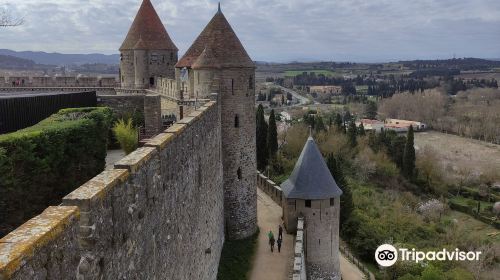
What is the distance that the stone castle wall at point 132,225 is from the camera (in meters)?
4.02

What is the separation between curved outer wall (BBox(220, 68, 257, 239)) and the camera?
18.8m

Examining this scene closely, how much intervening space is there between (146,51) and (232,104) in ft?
32.3

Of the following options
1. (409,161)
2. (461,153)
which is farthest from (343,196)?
(461,153)

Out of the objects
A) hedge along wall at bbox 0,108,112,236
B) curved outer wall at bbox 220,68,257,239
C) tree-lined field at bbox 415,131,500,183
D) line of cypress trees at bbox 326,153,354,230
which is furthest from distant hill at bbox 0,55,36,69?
hedge along wall at bbox 0,108,112,236

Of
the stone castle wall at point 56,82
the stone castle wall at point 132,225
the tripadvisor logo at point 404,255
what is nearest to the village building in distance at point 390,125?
the tripadvisor logo at point 404,255

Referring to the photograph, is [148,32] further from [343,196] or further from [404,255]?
[404,255]

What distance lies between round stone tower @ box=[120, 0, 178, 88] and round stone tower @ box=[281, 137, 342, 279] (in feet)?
32.9

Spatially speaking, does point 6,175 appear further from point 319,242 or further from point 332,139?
point 332,139

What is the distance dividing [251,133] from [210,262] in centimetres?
669

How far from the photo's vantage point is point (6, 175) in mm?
7977

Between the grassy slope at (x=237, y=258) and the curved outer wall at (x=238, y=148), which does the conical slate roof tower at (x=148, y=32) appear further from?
the grassy slope at (x=237, y=258)

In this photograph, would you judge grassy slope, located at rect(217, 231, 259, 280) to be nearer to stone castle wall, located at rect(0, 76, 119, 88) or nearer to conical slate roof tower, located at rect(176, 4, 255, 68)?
conical slate roof tower, located at rect(176, 4, 255, 68)

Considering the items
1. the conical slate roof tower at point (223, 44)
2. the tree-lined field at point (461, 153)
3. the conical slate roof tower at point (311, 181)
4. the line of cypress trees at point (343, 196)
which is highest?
the conical slate roof tower at point (223, 44)

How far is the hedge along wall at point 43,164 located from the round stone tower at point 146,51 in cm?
1534
